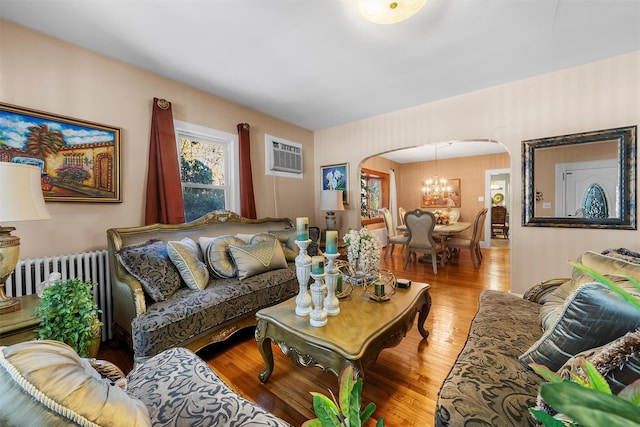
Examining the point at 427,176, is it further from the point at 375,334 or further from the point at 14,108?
the point at 14,108

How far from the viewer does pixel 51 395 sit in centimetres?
48

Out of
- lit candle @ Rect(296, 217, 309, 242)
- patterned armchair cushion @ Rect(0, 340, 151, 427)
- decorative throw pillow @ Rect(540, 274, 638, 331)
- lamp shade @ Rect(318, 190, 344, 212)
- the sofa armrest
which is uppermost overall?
lamp shade @ Rect(318, 190, 344, 212)

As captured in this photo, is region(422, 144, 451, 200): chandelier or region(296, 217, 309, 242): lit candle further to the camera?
region(422, 144, 451, 200): chandelier

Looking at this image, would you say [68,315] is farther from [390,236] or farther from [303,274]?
[390,236]

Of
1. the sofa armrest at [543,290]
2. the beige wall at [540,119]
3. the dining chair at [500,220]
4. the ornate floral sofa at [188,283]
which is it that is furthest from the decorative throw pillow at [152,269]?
the dining chair at [500,220]

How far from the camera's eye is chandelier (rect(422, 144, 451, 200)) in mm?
6879

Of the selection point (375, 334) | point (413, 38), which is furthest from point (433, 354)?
point (413, 38)

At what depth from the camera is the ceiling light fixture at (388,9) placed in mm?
1609

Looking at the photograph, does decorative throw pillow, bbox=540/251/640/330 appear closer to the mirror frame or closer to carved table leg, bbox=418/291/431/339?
carved table leg, bbox=418/291/431/339

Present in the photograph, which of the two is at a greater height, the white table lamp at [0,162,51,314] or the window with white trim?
the window with white trim

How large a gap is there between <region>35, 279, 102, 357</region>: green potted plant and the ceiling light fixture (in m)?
2.54

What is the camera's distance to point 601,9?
1886 mm

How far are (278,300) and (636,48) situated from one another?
13.7 feet

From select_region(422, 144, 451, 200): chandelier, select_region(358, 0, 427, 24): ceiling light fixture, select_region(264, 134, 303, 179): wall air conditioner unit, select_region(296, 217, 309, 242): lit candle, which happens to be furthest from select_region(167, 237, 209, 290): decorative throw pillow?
select_region(422, 144, 451, 200): chandelier
